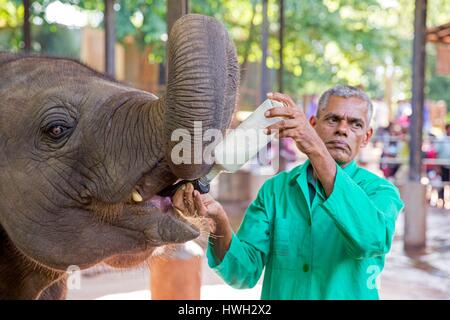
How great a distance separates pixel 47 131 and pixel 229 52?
2.52 ft

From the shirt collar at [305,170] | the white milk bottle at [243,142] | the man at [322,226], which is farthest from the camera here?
the shirt collar at [305,170]

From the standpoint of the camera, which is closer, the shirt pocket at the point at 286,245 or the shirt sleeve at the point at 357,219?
the shirt sleeve at the point at 357,219

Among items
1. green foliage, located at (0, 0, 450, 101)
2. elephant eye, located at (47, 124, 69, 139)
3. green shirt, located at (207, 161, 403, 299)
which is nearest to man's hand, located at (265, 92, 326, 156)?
green shirt, located at (207, 161, 403, 299)

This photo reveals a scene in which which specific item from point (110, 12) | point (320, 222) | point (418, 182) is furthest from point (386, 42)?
point (320, 222)

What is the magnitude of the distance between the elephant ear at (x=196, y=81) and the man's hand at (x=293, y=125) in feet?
0.74

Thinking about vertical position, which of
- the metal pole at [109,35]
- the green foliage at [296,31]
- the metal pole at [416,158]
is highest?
the green foliage at [296,31]

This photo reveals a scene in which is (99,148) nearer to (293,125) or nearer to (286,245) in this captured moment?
(293,125)

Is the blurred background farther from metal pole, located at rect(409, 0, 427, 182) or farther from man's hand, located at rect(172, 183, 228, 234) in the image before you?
man's hand, located at rect(172, 183, 228, 234)

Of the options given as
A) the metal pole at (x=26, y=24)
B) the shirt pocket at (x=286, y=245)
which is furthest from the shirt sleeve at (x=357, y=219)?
the metal pole at (x=26, y=24)

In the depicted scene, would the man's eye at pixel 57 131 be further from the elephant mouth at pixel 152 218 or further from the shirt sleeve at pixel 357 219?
the shirt sleeve at pixel 357 219

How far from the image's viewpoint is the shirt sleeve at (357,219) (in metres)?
2.23

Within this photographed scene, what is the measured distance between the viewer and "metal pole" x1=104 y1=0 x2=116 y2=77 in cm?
643

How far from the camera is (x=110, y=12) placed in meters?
6.46

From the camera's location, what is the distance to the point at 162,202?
2209 millimetres
